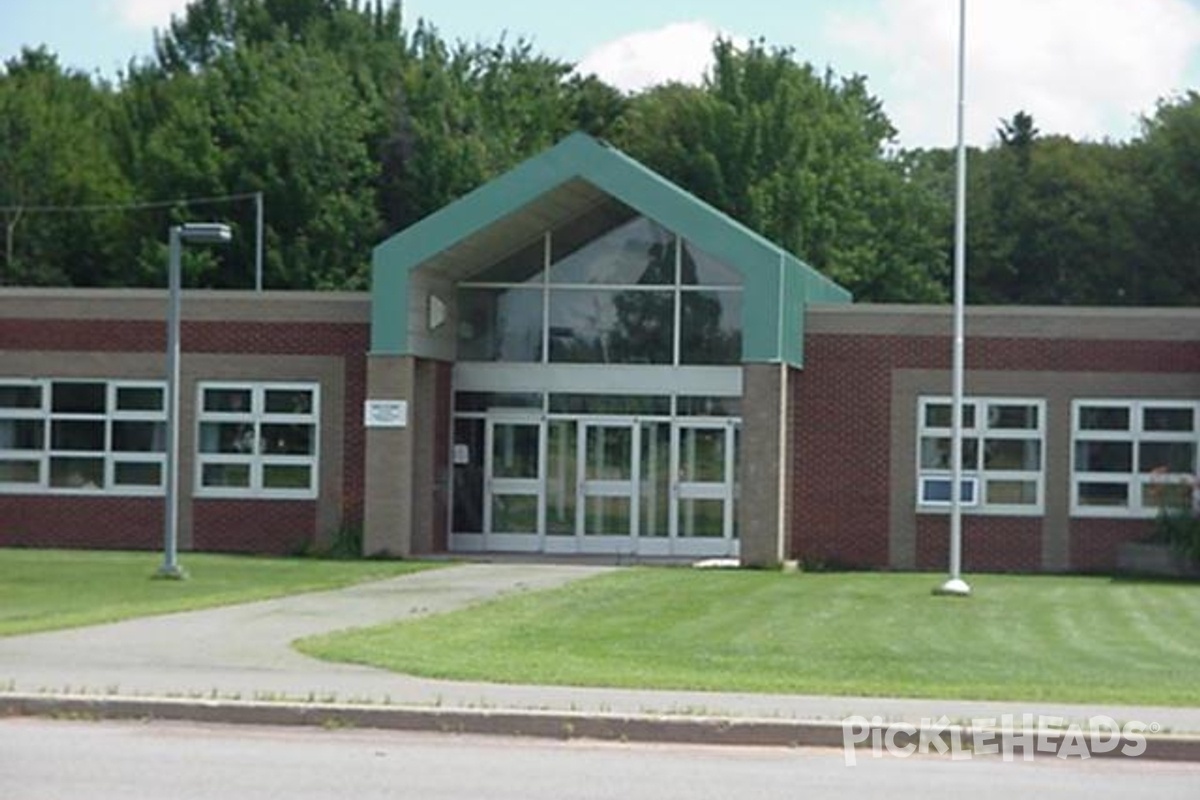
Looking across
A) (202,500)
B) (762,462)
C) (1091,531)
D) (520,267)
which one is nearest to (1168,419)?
(1091,531)

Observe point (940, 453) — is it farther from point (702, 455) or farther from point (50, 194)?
point (50, 194)

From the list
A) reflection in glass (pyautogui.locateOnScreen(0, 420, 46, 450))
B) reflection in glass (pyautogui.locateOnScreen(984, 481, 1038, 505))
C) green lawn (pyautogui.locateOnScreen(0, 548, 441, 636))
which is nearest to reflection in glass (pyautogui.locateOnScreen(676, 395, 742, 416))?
reflection in glass (pyautogui.locateOnScreen(984, 481, 1038, 505))

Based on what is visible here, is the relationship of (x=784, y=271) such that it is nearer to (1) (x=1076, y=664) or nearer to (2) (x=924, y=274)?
(1) (x=1076, y=664)

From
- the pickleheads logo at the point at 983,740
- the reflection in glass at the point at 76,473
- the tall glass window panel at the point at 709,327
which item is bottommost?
the pickleheads logo at the point at 983,740

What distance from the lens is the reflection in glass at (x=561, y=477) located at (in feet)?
123

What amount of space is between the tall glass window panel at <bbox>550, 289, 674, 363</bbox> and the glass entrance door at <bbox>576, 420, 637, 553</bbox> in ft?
4.04

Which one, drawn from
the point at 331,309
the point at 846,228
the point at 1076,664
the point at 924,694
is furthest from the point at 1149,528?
the point at 846,228

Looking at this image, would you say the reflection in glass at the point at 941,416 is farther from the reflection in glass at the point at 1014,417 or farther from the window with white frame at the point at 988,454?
the reflection in glass at the point at 1014,417

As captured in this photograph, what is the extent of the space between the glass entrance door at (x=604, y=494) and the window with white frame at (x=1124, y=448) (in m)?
7.12

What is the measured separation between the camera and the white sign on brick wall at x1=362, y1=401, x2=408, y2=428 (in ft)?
115

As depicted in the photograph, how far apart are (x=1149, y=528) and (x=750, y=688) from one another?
20805 millimetres

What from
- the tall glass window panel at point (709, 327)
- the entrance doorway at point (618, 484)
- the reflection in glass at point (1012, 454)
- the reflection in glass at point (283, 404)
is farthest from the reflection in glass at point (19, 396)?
the reflection in glass at point (1012, 454)

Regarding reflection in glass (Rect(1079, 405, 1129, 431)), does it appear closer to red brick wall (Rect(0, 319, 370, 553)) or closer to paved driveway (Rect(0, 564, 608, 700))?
red brick wall (Rect(0, 319, 370, 553))

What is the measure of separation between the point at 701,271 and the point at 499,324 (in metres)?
3.57
